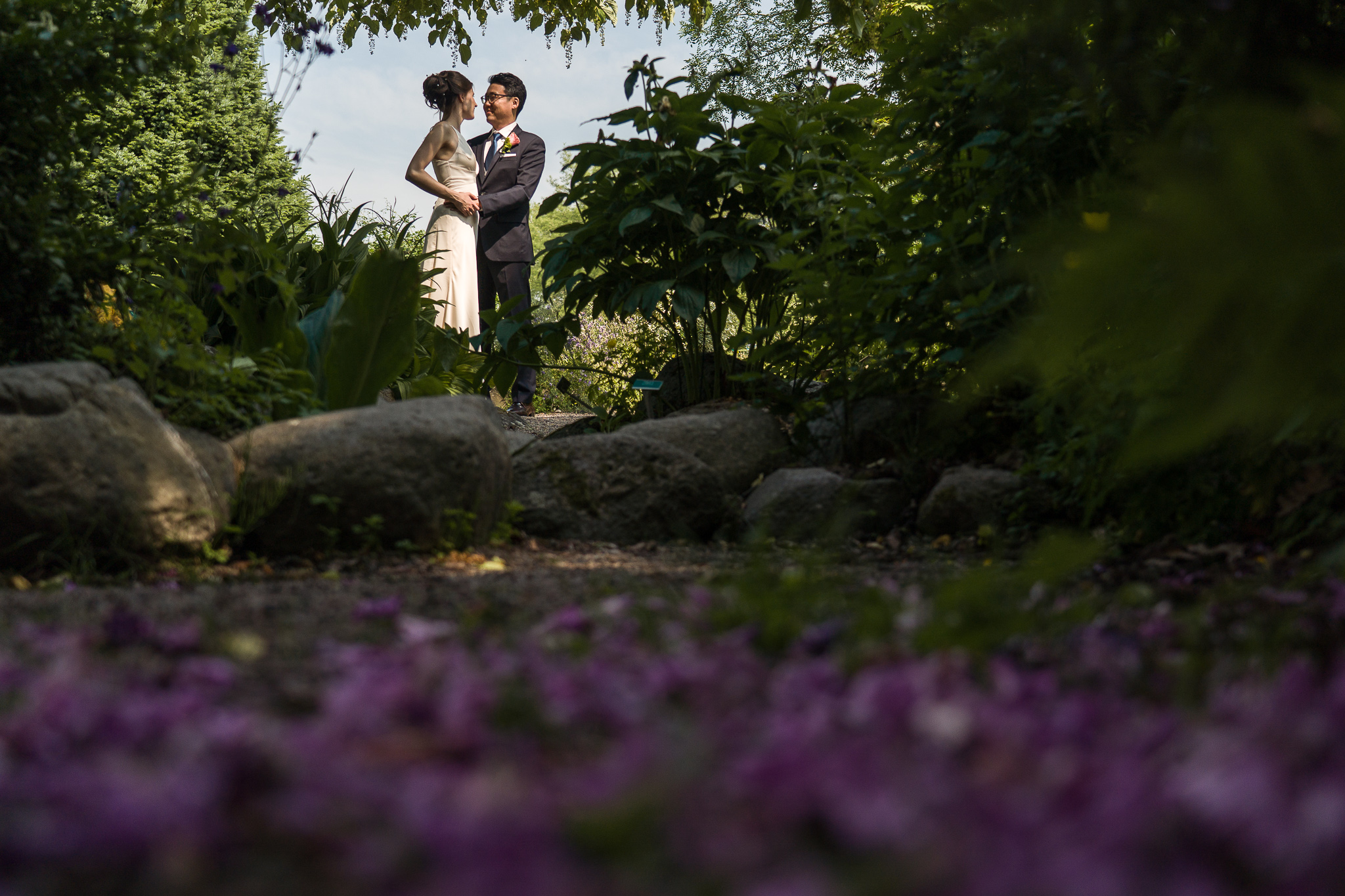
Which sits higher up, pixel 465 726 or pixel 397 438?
pixel 397 438

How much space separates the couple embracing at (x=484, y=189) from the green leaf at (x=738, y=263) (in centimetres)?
318

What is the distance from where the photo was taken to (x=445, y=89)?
801cm

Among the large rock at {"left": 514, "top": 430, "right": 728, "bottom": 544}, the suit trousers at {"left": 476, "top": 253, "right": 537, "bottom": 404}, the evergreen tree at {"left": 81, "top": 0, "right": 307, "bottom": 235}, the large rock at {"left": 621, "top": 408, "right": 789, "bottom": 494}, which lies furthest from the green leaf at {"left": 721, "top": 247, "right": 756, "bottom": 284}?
the evergreen tree at {"left": 81, "top": 0, "right": 307, "bottom": 235}

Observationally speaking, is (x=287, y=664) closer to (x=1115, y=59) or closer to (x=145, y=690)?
(x=145, y=690)

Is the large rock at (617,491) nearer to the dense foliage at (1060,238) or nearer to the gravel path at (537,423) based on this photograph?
the dense foliage at (1060,238)

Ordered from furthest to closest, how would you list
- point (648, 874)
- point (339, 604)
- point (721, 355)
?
point (721, 355)
point (339, 604)
point (648, 874)

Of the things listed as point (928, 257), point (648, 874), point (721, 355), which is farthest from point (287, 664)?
point (721, 355)

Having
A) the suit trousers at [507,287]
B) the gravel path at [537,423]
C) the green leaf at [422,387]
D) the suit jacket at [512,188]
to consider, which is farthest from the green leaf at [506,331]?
the suit jacket at [512,188]

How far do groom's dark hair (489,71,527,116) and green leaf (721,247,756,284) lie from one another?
159 inches

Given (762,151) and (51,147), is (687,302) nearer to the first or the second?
(762,151)

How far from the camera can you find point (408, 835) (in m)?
0.67

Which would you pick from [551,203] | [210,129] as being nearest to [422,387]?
[551,203]

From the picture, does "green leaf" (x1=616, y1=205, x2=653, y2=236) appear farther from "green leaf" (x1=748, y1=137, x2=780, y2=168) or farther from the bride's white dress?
the bride's white dress

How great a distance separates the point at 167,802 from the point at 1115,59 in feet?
5.94
